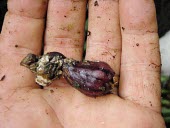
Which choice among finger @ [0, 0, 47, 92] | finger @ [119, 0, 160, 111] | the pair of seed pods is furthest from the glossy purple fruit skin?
finger @ [0, 0, 47, 92]

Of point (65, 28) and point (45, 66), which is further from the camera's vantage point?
point (65, 28)

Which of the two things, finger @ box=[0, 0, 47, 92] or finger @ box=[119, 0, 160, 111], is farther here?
finger @ box=[0, 0, 47, 92]


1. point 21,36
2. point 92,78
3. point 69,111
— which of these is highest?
point 21,36

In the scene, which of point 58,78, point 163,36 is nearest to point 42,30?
point 58,78

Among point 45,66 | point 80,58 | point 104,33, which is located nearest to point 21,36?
point 45,66

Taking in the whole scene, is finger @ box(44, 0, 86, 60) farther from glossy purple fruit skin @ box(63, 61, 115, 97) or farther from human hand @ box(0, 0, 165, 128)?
glossy purple fruit skin @ box(63, 61, 115, 97)

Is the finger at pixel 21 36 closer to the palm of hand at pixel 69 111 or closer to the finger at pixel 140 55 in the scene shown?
the palm of hand at pixel 69 111

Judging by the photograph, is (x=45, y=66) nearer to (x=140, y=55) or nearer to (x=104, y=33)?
(x=104, y=33)
